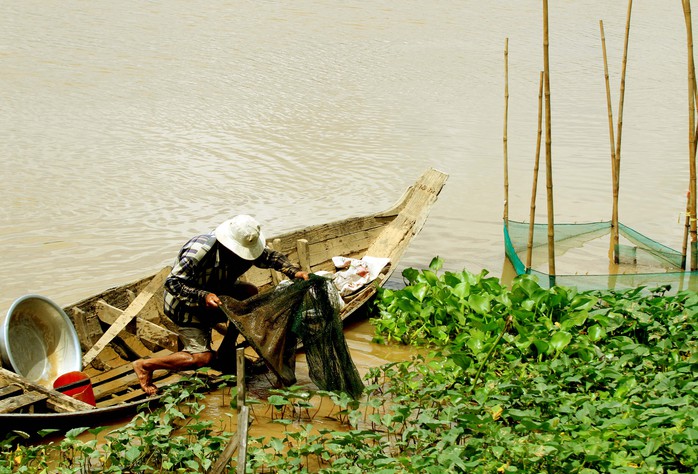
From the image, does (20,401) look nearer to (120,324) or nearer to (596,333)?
(120,324)

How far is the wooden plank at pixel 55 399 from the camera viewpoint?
15.8ft

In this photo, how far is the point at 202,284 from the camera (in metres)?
5.44

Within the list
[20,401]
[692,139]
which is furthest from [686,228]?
[20,401]

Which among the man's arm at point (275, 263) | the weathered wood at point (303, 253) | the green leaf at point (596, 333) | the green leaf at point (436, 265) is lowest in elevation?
the green leaf at point (596, 333)

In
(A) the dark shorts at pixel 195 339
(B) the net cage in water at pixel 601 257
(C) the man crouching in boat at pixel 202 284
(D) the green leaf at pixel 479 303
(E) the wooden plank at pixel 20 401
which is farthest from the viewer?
(B) the net cage in water at pixel 601 257

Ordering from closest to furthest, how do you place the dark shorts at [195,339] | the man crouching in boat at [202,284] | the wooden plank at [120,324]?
Answer: the man crouching in boat at [202,284] < the dark shorts at [195,339] < the wooden plank at [120,324]

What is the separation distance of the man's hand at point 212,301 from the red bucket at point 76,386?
0.84 m

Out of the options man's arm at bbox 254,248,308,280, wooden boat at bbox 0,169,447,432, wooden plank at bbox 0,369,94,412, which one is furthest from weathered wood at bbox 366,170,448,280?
wooden plank at bbox 0,369,94,412

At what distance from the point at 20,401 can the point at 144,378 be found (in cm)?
80

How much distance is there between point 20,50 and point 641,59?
44.1ft

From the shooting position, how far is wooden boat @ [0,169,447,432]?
4.81m

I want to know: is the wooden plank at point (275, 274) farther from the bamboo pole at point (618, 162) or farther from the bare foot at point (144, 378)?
the bamboo pole at point (618, 162)

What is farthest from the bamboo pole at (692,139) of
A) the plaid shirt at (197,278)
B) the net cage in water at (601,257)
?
the plaid shirt at (197,278)

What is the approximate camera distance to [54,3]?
1948 cm
